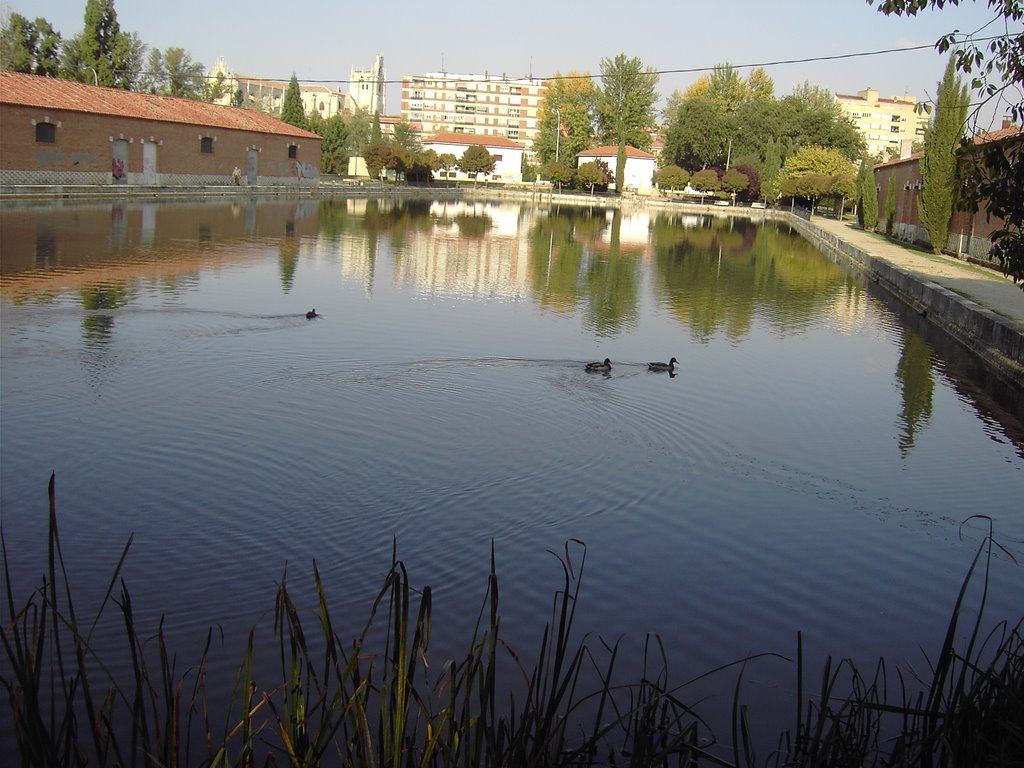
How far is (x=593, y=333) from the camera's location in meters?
14.6

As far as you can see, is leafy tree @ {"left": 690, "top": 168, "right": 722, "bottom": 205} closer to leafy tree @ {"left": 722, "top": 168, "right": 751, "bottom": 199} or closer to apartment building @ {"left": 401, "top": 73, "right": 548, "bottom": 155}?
leafy tree @ {"left": 722, "top": 168, "right": 751, "bottom": 199}

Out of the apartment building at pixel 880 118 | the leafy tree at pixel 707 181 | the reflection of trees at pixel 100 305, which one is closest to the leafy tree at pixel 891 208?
the leafy tree at pixel 707 181

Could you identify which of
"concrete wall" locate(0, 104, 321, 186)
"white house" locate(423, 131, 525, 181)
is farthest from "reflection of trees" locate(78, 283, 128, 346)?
"white house" locate(423, 131, 525, 181)

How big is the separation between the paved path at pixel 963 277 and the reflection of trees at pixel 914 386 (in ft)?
4.22

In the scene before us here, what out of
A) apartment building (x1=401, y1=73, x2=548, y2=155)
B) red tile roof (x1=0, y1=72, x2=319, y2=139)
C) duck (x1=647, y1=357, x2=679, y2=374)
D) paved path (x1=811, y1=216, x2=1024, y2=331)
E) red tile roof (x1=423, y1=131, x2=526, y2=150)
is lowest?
duck (x1=647, y1=357, x2=679, y2=374)

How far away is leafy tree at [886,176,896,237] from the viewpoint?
1612 inches

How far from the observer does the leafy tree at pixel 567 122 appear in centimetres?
9038

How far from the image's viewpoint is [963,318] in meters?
16.0

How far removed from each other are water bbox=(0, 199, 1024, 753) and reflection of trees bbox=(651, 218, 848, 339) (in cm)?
29

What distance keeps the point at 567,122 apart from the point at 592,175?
18793 mm

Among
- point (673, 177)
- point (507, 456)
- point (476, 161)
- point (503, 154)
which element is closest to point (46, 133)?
point (507, 456)

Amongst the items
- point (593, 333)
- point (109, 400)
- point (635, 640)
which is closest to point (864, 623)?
point (635, 640)

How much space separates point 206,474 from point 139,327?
5.71 metres

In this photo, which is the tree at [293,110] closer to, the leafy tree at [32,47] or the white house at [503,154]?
the leafy tree at [32,47]
